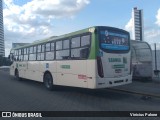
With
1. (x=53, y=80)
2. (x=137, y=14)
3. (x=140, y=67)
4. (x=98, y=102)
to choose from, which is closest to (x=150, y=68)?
(x=140, y=67)

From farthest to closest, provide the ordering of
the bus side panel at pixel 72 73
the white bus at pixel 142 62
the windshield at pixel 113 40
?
the white bus at pixel 142 62 → the bus side panel at pixel 72 73 → the windshield at pixel 113 40

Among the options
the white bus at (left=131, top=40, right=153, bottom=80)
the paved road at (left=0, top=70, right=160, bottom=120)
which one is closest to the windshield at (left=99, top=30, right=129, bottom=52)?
the paved road at (left=0, top=70, right=160, bottom=120)

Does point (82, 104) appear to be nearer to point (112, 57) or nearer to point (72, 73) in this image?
point (72, 73)

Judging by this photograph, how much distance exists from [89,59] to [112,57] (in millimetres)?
1157

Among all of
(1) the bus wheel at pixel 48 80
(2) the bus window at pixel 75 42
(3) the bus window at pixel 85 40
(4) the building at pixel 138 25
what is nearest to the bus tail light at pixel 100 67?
(3) the bus window at pixel 85 40

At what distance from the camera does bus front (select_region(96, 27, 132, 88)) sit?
37.6 feet

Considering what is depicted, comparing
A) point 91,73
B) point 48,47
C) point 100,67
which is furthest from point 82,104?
point 48,47

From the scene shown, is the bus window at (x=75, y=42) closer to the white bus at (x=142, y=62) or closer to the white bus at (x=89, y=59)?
the white bus at (x=89, y=59)

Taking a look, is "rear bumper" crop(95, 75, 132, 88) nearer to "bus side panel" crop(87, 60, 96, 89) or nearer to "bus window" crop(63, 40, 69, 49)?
"bus side panel" crop(87, 60, 96, 89)

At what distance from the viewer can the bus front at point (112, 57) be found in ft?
37.6

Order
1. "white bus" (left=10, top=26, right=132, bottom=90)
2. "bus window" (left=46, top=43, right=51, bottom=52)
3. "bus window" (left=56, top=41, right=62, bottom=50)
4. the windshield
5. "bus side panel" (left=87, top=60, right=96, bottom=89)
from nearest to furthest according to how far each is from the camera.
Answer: "bus side panel" (left=87, top=60, right=96, bottom=89)
"white bus" (left=10, top=26, right=132, bottom=90)
the windshield
"bus window" (left=56, top=41, right=62, bottom=50)
"bus window" (left=46, top=43, right=51, bottom=52)

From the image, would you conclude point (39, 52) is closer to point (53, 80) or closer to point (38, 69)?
point (38, 69)

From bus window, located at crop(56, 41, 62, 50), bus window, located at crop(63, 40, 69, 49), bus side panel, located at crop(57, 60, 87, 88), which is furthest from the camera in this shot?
bus window, located at crop(56, 41, 62, 50)

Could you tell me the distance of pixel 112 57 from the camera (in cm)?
1202
